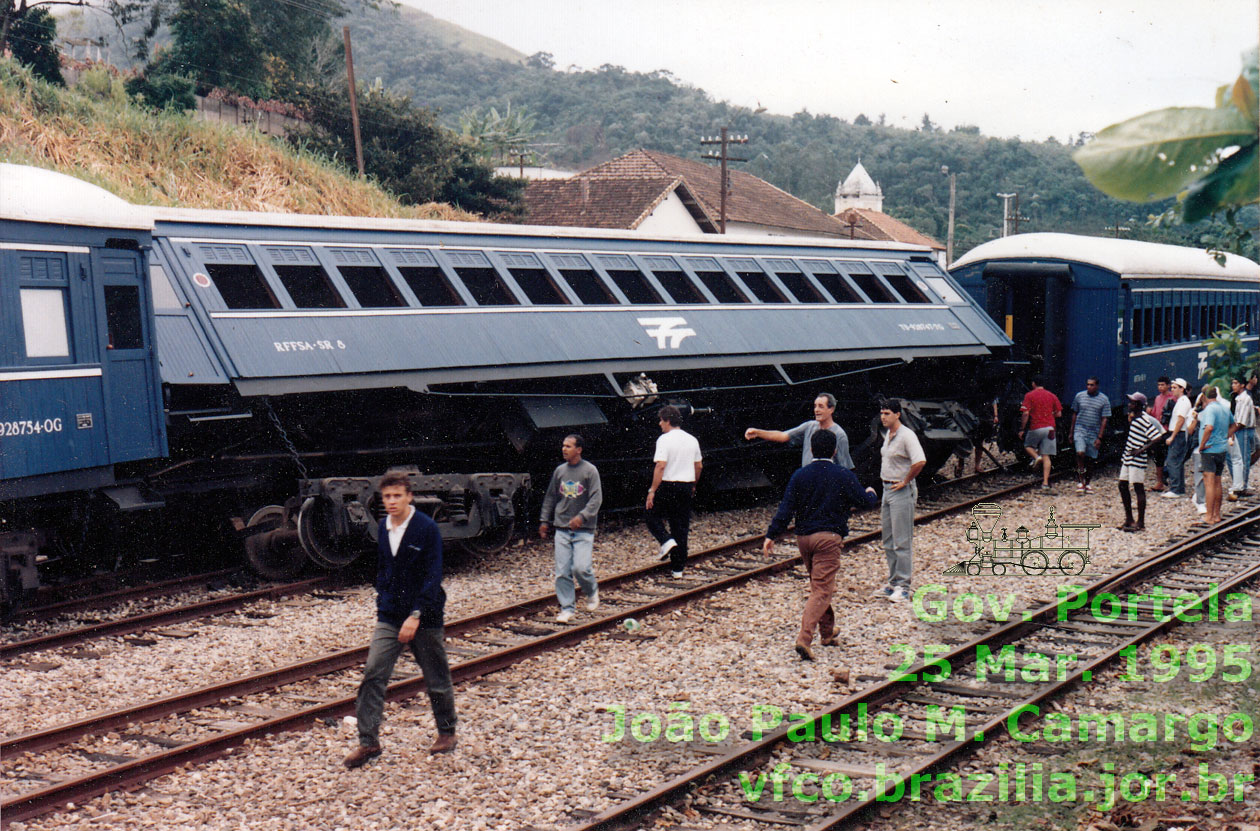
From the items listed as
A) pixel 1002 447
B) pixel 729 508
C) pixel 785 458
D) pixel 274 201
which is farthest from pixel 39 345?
pixel 274 201

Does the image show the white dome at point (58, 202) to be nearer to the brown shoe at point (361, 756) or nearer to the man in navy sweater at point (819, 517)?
the brown shoe at point (361, 756)

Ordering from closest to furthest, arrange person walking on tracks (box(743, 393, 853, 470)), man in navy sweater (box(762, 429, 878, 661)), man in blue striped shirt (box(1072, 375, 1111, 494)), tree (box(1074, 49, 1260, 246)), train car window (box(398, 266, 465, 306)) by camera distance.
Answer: tree (box(1074, 49, 1260, 246)), man in navy sweater (box(762, 429, 878, 661)), person walking on tracks (box(743, 393, 853, 470)), train car window (box(398, 266, 465, 306)), man in blue striped shirt (box(1072, 375, 1111, 494))

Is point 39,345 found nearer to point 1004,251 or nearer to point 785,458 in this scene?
point 785,458

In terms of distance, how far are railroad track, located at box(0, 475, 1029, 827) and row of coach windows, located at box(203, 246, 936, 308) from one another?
13.1 feet

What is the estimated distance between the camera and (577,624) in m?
10.7

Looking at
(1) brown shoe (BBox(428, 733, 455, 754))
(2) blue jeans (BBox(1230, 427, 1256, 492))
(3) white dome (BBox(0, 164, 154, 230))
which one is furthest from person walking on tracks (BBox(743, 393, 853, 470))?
(2) blue jeans (BBox(1230, 427, 1256, 492))

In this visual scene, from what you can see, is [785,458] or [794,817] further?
[785,458]

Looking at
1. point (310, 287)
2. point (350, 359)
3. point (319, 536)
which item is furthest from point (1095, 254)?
point (319, 536)

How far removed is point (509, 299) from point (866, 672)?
673 cm

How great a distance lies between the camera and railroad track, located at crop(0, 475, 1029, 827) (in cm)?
688

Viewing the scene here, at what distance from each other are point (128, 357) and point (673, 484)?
5.36 m

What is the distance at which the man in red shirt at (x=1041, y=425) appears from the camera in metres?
19.0

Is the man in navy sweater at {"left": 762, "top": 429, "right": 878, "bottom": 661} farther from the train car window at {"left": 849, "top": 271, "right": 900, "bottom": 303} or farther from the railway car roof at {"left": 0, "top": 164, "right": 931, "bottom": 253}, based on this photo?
the train car window at {"left": 849, "top": 271, "right": 900, "bottom": 303}

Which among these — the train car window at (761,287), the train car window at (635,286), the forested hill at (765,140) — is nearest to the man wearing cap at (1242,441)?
the train car window at (761,287)
